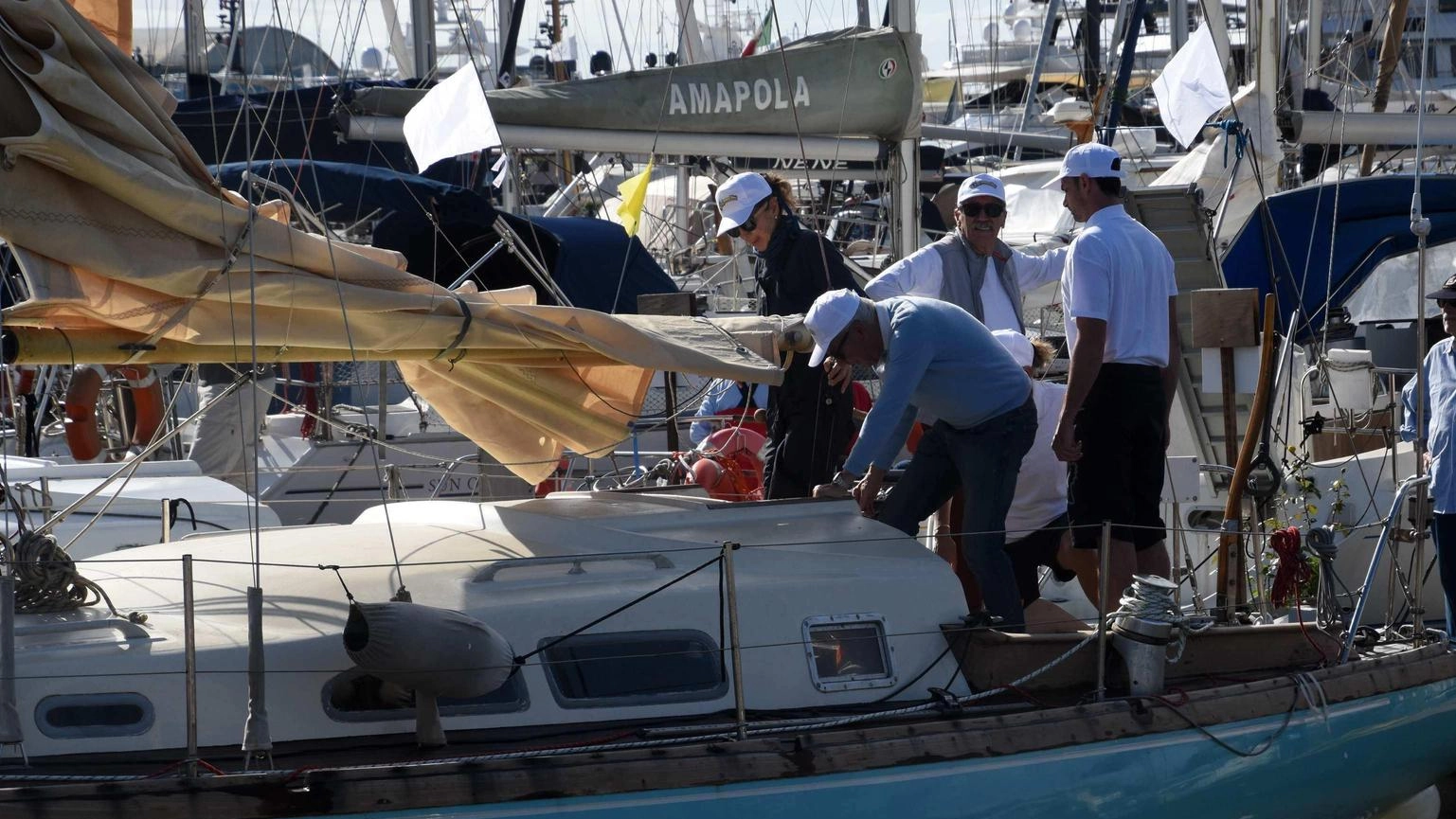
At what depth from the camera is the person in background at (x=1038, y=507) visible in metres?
5.77

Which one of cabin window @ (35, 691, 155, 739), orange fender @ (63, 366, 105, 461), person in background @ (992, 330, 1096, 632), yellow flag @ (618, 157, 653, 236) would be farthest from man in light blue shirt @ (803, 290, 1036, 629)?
orange fender @ (63, 366, 105, 461)

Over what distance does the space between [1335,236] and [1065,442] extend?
4236 millimetres

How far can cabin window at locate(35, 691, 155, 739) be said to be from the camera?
4.15 m

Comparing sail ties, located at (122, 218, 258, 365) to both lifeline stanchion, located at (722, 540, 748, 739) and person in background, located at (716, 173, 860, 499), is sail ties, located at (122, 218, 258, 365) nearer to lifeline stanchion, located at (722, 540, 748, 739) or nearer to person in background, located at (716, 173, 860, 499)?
lifeline stanchion, located at (722, 540, 748, 739)

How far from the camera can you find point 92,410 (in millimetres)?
10227

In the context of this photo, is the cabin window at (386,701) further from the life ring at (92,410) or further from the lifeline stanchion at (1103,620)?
the life ring at (92,410)

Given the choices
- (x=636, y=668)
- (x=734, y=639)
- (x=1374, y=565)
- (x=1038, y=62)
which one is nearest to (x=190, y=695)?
(x=636, y=668)

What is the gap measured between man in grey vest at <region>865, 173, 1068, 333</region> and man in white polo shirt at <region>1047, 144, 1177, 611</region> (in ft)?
2.09

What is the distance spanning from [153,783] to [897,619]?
2143mm

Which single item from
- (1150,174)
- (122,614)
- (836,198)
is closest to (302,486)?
(122,614)

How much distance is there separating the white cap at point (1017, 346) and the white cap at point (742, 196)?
3.30 feet

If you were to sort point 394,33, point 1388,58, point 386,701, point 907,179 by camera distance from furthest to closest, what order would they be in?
point 394,33 → point 1388,58 → point 907,179 → point 386,701

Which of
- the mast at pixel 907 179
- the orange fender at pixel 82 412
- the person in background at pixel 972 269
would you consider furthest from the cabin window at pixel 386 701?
the orange fender at pixel 82 412

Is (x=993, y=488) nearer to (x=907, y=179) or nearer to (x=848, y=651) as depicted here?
(x=848, y=651)
